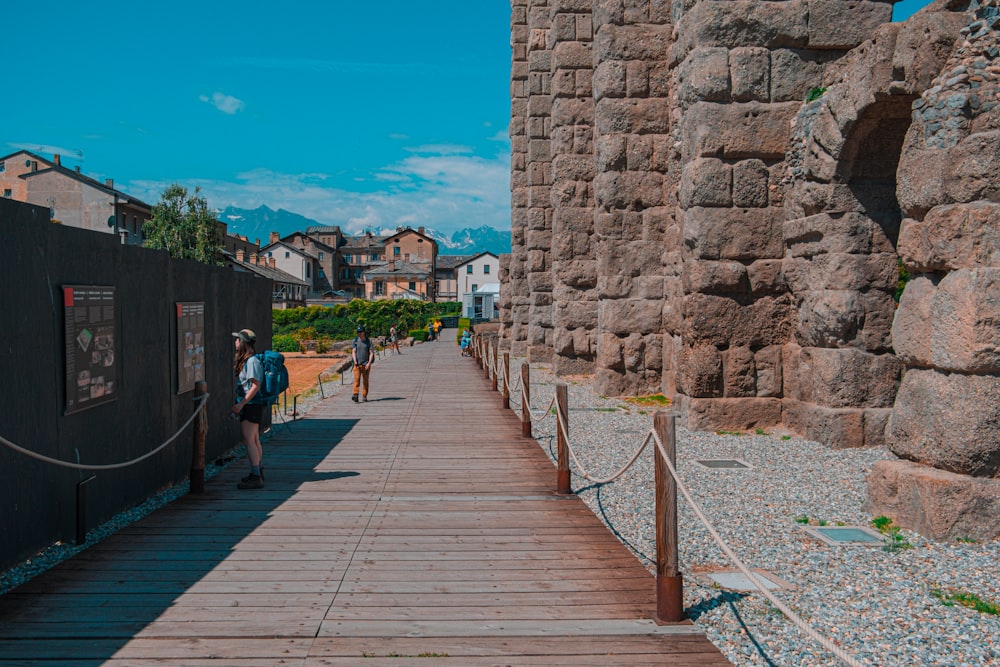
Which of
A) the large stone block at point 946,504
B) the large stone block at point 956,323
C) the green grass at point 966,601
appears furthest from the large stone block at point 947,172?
the green grass at point 966,601

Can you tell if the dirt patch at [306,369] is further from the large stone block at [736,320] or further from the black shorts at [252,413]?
the black shorts at [252,413]

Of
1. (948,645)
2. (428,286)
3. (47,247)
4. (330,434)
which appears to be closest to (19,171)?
(428,286)

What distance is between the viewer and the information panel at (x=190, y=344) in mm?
7754

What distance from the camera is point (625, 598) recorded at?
15.1 ft

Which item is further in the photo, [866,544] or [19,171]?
[19,171]

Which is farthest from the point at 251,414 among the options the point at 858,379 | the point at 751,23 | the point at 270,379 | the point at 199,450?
the point at 751,23

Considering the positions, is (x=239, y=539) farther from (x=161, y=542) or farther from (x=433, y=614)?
(x=433, y=614)

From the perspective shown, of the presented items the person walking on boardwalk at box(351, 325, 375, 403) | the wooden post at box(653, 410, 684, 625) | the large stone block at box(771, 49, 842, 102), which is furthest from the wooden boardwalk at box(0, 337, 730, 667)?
the person walking on boardwalk at box(351, 325, 375, 403)

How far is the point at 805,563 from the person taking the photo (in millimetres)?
5203

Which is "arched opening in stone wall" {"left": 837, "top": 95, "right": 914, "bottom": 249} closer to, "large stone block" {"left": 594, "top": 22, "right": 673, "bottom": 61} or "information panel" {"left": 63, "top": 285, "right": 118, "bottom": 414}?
"large stone block" {"left": 594, "top": 22, "right": 673, "bottom": 61}

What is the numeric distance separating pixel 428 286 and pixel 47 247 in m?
88.5

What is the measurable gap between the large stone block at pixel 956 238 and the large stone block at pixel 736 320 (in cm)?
385

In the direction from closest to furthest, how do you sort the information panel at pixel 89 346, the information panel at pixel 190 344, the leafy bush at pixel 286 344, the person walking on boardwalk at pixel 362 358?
the information panel at pixel 89 346, the information panel at pixel 190 344, the person walking on boardwalk at pixel 362 358, the leafy bush at pixel 286 344

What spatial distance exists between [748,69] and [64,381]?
26.9ft
